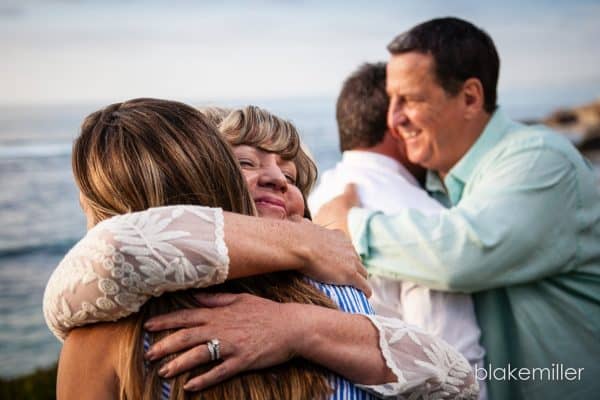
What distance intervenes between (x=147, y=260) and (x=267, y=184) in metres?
0.64

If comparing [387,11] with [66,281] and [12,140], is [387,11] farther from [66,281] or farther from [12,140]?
[66,281]

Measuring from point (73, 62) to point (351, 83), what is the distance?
7.95 m

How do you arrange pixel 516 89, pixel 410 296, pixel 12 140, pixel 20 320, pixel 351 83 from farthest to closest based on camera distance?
pixel 516 89 < pixel 12 140 < pixel 20 320 < pixel 351 83 < pixel 410 296

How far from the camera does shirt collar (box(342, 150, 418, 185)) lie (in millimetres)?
3453

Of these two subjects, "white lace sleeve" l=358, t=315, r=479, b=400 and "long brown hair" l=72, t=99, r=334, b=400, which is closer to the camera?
"long brown hair" l=72, t=99, r=334, b=400

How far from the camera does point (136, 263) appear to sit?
139 centimetres

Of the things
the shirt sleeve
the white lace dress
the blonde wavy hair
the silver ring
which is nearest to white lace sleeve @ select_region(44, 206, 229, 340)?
the white lace dress

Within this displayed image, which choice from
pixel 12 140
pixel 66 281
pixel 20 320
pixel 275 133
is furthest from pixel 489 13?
pixel 66 281

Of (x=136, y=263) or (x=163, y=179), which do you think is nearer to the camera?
(x=136, y=263)

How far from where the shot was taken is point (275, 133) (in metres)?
→ 2.07

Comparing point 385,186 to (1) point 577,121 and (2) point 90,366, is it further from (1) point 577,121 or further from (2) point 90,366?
(1) point 577,121

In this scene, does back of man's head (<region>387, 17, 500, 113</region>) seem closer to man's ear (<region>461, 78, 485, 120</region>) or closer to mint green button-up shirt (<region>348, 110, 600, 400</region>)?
man's ear (<region>461, 78, 485, 120</region>)

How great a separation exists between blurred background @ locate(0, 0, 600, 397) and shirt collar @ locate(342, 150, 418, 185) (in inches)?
212

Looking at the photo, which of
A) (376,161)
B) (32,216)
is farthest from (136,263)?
(32,216)
